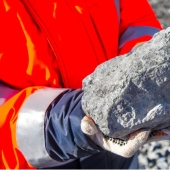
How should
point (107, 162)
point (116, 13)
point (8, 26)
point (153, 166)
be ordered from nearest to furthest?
1. point (8, 26)
2. point (116, 13)
3. point (107, 162)
4. point (153, 166)

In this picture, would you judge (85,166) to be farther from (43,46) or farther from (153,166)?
(153,166)

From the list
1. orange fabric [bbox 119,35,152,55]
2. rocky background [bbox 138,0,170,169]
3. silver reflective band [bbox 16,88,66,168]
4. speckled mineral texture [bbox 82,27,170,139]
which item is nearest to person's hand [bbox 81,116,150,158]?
speckled mineral texture [bbox 82,27,170,139]

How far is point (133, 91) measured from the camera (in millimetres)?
1019

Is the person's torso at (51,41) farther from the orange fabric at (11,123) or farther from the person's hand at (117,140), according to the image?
the person's hand at (117,140)

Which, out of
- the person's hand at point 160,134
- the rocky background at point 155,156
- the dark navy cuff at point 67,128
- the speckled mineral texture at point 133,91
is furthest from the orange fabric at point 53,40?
the rocky background at point 155,156

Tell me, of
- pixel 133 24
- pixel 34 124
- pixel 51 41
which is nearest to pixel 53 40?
pixel 51 41

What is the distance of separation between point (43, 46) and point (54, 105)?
0.22m

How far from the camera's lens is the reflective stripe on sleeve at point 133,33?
151 cm

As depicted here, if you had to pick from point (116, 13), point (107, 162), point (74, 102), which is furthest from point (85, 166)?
point (116, 13)

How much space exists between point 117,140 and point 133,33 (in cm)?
54

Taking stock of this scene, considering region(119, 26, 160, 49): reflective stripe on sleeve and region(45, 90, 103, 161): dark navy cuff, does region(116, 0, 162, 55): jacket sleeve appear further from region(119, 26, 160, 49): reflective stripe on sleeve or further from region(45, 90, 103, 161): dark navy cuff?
region(45, 90, 103, 161): dark navy cuff

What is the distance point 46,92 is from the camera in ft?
4.06

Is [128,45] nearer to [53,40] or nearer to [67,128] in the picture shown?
[53,40]

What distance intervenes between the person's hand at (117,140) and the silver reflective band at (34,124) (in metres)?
0.16
